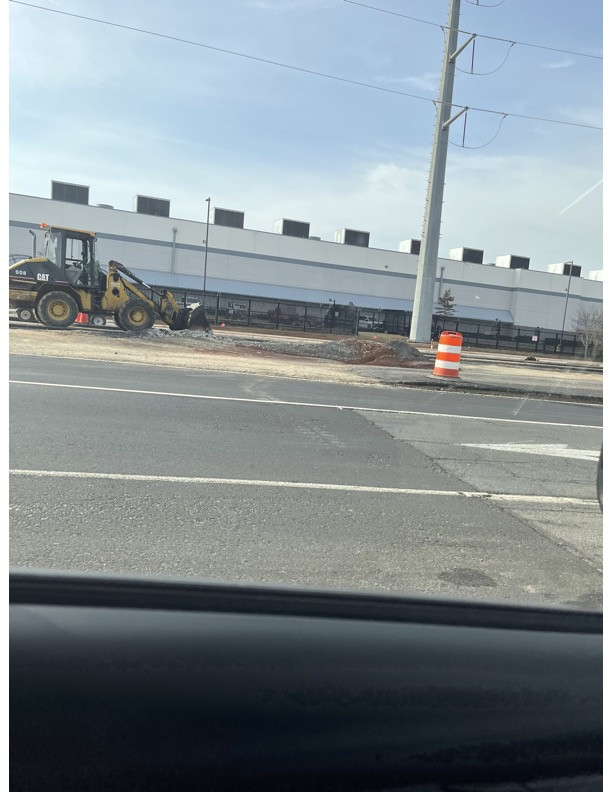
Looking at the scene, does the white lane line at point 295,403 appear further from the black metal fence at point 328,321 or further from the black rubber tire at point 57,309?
the black metal fence at point 328,321

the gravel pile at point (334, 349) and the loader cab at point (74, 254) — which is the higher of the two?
the loader cab at point (74, 254)

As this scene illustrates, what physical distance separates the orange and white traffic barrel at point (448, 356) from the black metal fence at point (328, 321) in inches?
940

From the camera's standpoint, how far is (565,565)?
367 centimetres

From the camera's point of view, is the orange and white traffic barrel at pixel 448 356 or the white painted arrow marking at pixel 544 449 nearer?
the white painted arrow marking at pixel 544 449

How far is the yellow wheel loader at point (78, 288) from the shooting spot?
19875 millimetres

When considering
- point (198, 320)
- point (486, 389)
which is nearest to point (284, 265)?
point (198, 320)

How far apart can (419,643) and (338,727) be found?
0.19 meters

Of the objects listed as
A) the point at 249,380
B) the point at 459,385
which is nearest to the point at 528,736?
the point at 249,380

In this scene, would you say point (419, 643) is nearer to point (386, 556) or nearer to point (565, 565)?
point (386, 556)

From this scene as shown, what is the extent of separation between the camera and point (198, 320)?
2311 cm

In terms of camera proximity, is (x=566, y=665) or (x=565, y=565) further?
(x=565, y=565)

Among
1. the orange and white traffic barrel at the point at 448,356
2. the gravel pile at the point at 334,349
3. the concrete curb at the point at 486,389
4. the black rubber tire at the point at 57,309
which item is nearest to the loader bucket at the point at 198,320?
the gravel pile at the point at 334,349

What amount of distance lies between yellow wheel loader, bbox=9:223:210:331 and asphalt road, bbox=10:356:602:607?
11.6m

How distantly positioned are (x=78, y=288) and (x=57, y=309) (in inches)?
37.0
